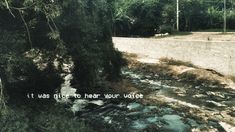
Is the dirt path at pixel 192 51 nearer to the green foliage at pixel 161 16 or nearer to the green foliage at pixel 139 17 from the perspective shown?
the green foliage at pixel 139 17

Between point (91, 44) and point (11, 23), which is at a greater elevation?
point (11, 23)

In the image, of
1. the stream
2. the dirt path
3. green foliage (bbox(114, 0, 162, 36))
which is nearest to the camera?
the stream

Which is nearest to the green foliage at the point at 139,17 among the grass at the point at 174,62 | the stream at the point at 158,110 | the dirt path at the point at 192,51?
the dirt path at the point at 192,51

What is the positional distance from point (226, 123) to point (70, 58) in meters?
6.92

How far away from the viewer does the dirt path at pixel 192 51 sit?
20.0 m

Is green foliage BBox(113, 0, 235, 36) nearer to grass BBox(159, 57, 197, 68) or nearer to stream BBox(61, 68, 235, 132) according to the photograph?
grass BBox(159, 57, 197, 68)

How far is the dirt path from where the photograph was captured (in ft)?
65.6

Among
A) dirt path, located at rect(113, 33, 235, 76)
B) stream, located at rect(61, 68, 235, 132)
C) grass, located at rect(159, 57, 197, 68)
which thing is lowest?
stream, located at rect(61, 68, 235, 132)

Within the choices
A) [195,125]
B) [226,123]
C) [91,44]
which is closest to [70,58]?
[91,44]

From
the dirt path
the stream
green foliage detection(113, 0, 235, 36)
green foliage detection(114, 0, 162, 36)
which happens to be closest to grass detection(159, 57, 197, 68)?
the dirt path

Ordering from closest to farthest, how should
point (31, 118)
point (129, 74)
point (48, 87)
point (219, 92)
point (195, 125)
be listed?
point (31, 118), point (195, 125), point (48, 87), point (219, 92), point (129, 74)

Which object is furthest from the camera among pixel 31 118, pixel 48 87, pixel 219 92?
pixel 219 92

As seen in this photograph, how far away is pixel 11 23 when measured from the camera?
12164 millimetres

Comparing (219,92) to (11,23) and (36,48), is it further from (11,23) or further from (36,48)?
(11,23)
